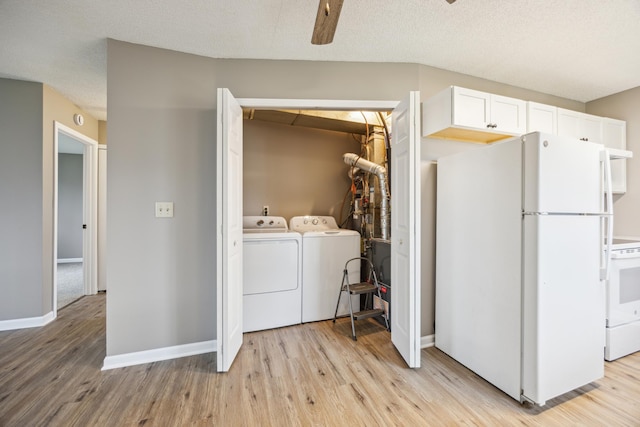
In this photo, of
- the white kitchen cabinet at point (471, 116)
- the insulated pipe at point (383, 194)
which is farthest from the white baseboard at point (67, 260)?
the white kitchen cabinet at point (471, 116)

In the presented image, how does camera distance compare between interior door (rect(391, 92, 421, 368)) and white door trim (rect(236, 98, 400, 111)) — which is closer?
interior door (rect(391, 92, 421, 368))

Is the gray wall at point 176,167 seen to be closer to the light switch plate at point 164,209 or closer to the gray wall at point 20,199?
the light switch plate at point 164,209

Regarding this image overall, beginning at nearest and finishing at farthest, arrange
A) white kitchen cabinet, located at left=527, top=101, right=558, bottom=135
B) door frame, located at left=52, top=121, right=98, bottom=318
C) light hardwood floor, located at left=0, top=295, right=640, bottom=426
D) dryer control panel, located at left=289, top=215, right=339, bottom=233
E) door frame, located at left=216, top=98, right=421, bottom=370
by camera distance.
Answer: light hardwood floor, located at left=0, top=295, right=640, bottom=426, door frame, located at left=216, top=98, right=421, bottom=370, white kitchen cabinet, located at left=527, top=101, right=558, bottom=135, dryer control panel, located at left=289, top=215, right=339, bottom=233, door frame, located at left=52, top=121, right=98, bottom=318

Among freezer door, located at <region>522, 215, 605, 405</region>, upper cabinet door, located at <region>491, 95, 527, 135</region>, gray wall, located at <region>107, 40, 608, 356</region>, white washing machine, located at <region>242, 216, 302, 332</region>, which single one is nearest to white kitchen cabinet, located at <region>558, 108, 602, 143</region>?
upper cabinet door, located at <region>491, 95, 527, 135</region>

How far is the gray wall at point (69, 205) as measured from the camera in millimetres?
5949

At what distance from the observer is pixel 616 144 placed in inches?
113

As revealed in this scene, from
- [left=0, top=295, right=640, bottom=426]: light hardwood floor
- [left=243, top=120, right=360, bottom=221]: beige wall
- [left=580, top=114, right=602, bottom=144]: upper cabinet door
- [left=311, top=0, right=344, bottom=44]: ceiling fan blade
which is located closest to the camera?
[left=311, top=0, right=344, bottom=44]: ceiling fan blade

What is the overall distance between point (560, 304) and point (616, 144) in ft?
8.15

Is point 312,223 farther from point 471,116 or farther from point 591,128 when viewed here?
point 591,128

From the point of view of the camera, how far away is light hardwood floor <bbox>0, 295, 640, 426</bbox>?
153cm

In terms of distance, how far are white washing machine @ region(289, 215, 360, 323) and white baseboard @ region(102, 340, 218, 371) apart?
99 centimetres

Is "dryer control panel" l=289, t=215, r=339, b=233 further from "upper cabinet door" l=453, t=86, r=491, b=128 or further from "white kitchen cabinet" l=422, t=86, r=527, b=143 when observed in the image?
"upper cabinet door" l=453, t=86, r=491, b=128

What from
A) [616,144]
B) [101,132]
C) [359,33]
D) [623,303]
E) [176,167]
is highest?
[359,33]

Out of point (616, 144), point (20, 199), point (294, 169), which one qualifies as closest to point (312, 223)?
point (294, 169)
